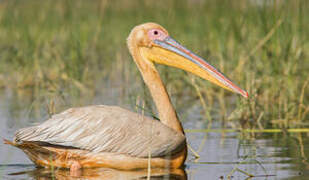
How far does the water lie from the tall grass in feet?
1.30

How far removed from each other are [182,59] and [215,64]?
386 cm

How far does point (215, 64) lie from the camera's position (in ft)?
34.0

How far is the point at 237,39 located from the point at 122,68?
3326 mm

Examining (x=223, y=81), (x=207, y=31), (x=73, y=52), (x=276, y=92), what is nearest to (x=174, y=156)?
(x=223, y=81)

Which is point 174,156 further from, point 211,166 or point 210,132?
point 210,132

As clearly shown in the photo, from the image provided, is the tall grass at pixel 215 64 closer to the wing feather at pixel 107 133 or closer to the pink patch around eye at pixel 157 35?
the wing feather at pixel 107 133

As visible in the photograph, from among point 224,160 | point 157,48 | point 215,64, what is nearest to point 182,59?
point 157,48

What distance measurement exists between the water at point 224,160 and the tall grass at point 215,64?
0.40 metres

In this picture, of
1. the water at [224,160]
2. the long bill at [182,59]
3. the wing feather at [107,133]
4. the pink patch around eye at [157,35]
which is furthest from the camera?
the pink patch around eye at [157,35]

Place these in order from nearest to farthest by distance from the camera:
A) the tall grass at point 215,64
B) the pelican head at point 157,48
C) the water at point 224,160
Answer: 1. the water at point 224,160
2. the pelican head at point 157,48
3. the tall grass at point 215,64

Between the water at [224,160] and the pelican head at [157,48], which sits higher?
the pelican head at [157,48]

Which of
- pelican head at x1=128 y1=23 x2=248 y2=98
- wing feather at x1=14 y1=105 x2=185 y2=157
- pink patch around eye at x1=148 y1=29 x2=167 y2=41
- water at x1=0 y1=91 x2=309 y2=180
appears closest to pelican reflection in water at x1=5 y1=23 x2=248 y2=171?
wing feather at x1=14 y1=105 x2=185 y2=157

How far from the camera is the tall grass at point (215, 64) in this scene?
Result: 8218 millimetres

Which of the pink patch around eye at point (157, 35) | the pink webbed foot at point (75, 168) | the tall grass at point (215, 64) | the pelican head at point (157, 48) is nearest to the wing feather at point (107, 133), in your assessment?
the pink webbed foot at point (75, 168)
